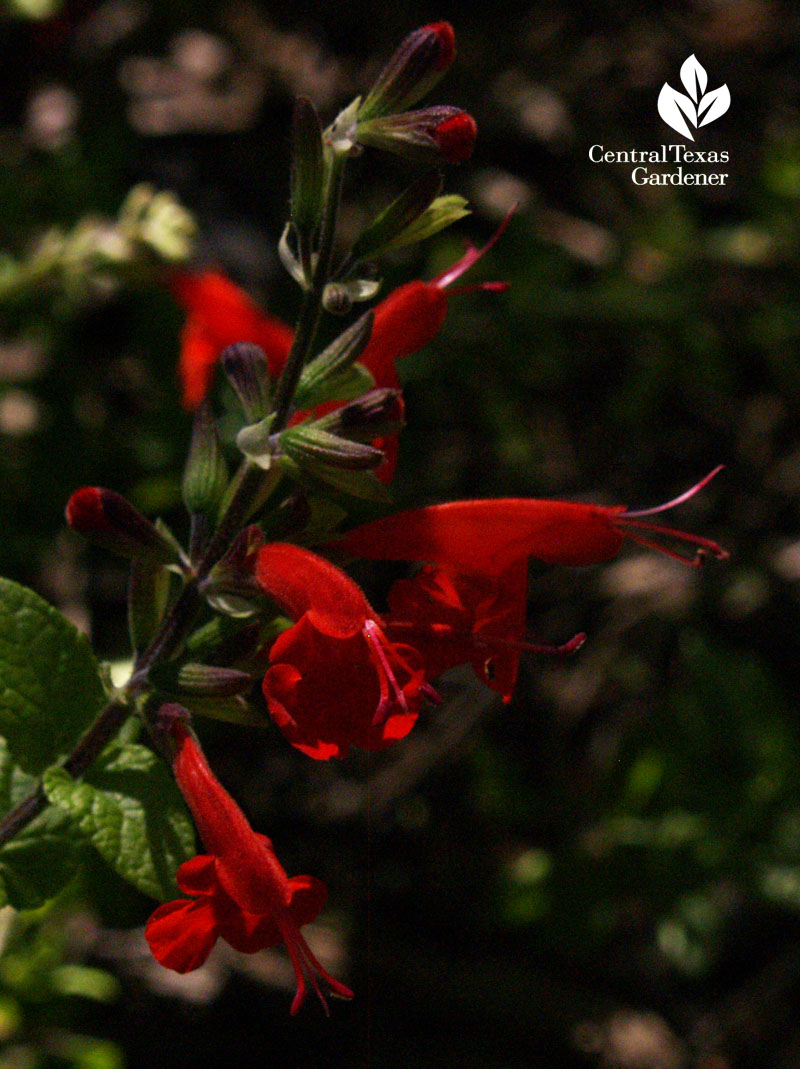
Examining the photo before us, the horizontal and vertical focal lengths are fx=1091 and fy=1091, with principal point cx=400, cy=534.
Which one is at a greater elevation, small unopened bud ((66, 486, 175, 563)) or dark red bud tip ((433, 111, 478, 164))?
dark red bud tip ((433, 111, 478, 164))

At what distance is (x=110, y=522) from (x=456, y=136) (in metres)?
0.72

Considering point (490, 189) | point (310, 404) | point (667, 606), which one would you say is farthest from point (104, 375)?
point (310, 404)

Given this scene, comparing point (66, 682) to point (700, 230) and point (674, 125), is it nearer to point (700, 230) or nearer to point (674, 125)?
point (674, 125)

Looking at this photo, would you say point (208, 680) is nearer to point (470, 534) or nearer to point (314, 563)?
point (314, 563)

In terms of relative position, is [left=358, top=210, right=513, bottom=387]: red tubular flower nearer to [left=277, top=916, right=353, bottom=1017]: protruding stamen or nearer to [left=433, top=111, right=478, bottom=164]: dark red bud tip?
[left=433, top=111, right=478, bottom=164]: dark red bud tip

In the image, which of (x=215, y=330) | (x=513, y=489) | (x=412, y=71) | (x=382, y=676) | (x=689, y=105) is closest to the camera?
(x=382, y=676)

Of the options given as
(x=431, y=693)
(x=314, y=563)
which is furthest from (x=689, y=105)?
(x=431, y=693)

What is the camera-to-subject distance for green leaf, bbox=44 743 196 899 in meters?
1.59

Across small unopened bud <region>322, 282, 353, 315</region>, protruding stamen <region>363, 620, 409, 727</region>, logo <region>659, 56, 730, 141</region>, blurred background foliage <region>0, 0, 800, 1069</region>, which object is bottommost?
blurred background foliage <region>0, 0, 800, 1069</region>

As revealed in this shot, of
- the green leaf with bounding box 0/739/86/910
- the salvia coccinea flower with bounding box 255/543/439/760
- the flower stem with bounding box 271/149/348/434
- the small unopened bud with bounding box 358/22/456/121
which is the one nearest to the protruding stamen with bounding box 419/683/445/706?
the salvia coccinea flower with bounding box 255/543/439/760

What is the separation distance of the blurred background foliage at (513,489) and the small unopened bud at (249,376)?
1.30 meters

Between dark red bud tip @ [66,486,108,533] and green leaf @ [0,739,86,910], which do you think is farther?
green leaf @ [0,739,86,910]

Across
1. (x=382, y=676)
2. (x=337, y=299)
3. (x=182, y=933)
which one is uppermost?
(x=337, y=299)

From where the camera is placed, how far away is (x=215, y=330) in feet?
9.46
